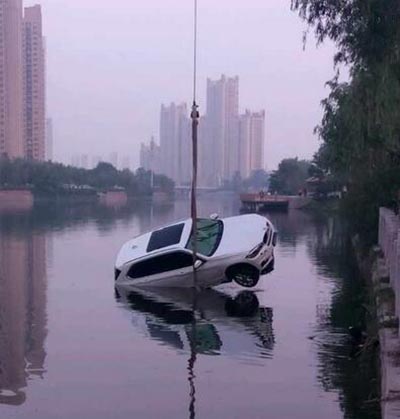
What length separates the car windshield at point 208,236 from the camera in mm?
19109

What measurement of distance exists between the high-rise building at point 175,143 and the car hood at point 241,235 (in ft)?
372

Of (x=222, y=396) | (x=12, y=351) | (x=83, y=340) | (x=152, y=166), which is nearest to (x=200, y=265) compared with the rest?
(x=83, y=340)

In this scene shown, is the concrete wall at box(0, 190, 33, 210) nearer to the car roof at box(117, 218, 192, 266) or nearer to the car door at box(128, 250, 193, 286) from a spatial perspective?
the car roof at box(117, 218, 192, 266)

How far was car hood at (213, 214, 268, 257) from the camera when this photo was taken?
62.3 feet

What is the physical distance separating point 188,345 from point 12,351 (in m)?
2.58

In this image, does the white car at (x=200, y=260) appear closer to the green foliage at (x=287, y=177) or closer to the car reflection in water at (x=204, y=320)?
the car reflection in water at (x=204, y=320)

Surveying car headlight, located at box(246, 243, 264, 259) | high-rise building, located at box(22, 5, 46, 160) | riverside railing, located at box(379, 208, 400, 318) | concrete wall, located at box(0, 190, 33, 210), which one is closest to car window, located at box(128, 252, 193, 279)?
car headlight, located at box(246, 243, 264, 259)

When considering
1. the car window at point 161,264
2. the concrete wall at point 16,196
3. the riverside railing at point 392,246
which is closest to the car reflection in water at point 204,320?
the car window at point 161,264

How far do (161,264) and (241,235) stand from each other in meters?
2.01

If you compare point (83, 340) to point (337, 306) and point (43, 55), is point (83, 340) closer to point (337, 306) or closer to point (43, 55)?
point (337, 306)

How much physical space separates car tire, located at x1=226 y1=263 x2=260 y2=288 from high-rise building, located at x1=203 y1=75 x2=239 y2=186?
351ft

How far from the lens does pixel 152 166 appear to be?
158375 mm

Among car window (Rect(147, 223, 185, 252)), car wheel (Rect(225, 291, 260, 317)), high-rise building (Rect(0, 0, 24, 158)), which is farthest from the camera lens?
high-rise building (Rect(0, 0, 24, 158))

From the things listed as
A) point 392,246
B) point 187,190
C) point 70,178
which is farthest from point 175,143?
point 392,246
